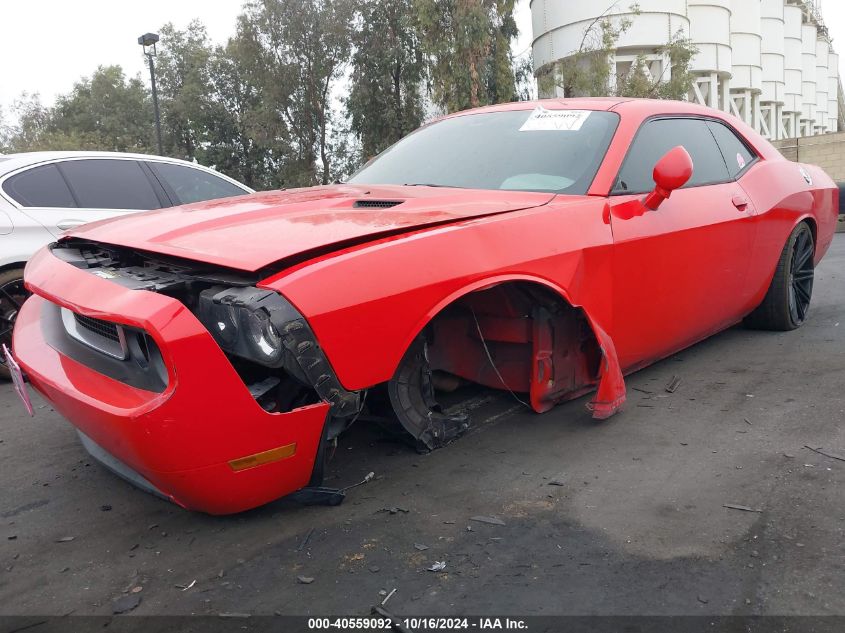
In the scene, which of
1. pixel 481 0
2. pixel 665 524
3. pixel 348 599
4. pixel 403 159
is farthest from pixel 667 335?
pixel 481 0

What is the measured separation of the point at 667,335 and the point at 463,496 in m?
1.56

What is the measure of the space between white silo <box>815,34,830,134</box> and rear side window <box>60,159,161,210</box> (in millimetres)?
85042

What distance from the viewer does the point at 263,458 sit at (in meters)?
2.14

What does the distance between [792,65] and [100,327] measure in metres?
74.3

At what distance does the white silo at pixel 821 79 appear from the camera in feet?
253

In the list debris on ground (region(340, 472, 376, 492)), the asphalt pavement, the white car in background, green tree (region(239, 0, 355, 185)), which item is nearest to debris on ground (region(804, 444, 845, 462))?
the asphalt pavement

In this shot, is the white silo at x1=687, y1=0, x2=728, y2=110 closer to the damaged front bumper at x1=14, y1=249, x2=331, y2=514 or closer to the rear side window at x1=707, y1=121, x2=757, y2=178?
the rear side window at x1=707, y1=121, x2=757, y2=178

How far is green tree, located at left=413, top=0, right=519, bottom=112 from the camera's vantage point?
60.7ft

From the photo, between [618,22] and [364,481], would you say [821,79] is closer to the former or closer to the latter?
[618,22]

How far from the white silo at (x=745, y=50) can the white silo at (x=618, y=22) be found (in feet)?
56.5

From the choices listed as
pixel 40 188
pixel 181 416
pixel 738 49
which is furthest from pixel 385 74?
pixel 738 49

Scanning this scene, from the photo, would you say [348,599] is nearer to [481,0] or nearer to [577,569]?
[577,569]

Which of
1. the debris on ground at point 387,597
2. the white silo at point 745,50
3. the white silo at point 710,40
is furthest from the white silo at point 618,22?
the debris on ground at point 387,597

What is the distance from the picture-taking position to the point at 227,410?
2.02 meters
